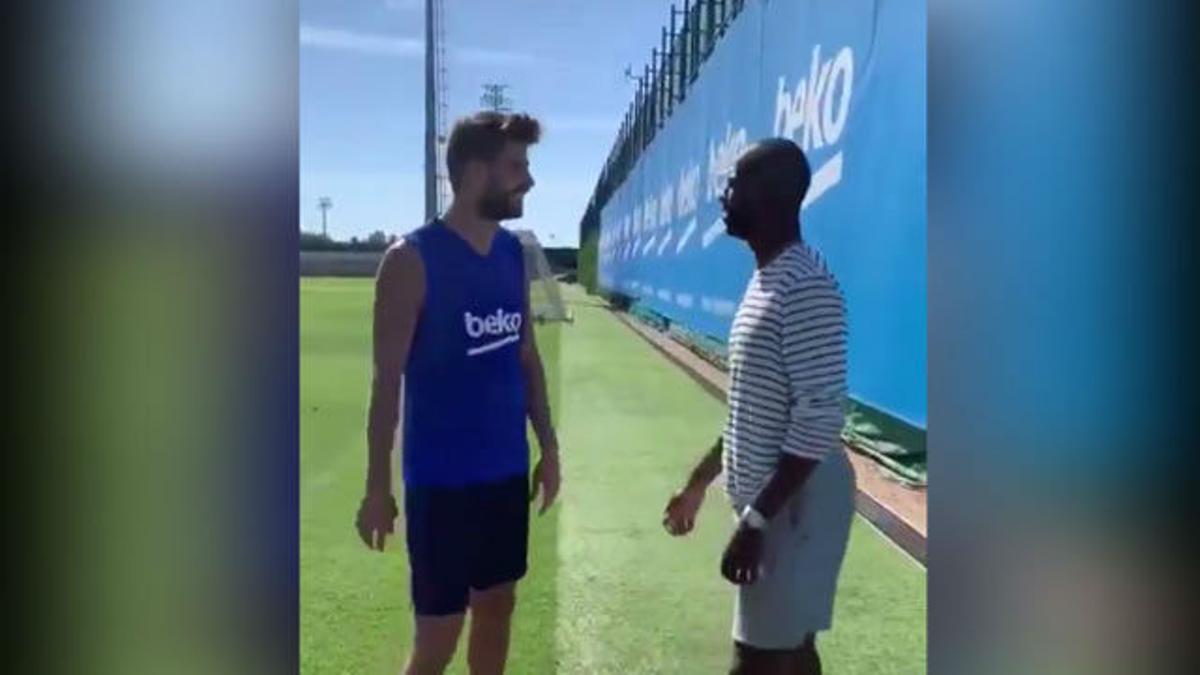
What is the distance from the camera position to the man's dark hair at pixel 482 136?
2246 mm

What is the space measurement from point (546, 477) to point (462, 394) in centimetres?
37

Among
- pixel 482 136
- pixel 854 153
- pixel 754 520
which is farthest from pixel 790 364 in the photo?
pixel 854 153

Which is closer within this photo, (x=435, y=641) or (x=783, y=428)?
(x=783, y=428)

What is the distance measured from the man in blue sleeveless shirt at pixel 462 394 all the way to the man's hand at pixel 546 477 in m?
0.11

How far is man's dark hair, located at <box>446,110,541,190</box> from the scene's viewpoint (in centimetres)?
225

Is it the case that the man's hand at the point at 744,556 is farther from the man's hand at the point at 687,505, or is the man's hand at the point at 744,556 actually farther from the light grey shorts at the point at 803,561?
the man's hand at the point at 687,505

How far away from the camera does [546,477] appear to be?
8.47 feet

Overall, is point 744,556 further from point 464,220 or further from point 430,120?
point 430,120
